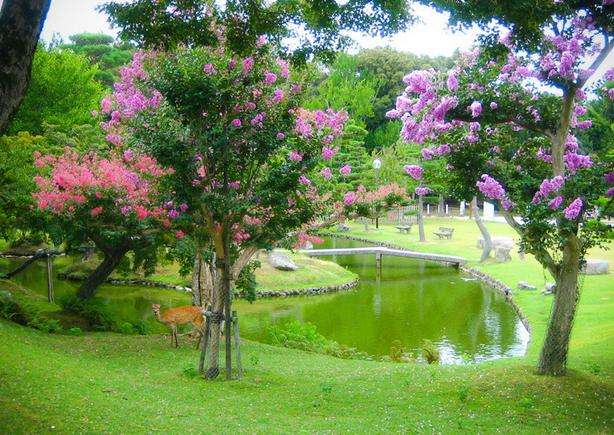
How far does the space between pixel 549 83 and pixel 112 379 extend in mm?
9375

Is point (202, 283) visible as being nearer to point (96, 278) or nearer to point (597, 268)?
point (96, 278)

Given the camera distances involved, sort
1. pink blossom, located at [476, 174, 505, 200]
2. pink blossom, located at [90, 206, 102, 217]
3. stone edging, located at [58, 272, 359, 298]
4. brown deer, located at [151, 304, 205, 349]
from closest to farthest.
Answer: pink blossom, located at [476, 174, 505, 200], brown deer, located at [151, 304, 205, 349], pink blossom, located at [90, 206, 102, 217], stone edging, located at [58, 272, 359, 298]

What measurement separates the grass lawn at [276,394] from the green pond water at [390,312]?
501cm

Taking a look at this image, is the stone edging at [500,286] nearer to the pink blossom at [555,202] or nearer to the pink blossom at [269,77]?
the pink blossom at [555,202]

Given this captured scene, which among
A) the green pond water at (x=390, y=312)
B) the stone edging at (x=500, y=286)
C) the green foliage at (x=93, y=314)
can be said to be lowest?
the green pond water at (x=390, y=312)

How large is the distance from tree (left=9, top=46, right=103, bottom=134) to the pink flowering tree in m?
19.9

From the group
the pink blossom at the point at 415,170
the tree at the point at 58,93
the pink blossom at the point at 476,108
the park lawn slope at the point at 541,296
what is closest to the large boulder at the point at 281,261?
the park lawn slope at the point at 541,296

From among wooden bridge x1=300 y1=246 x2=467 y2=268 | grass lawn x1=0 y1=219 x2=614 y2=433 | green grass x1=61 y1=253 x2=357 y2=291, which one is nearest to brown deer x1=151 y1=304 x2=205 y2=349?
grass lawn x1=0 y1=219 x2=614 y2=433

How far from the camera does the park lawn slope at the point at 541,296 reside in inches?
592

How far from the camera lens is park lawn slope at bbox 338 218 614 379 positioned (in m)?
15.0

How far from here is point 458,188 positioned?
41.7 feet

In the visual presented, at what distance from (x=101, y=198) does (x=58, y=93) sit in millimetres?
25982

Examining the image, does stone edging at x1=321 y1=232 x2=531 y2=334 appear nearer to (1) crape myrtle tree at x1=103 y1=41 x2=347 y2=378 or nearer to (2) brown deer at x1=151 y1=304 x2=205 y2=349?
(2) brown deer at x1=151 y1=304 x2=205 y2=349

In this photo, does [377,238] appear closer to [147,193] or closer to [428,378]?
[147,193]
